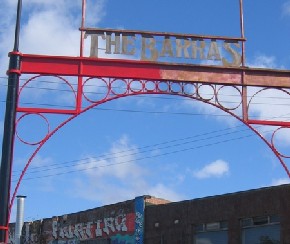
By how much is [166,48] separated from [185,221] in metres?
13.7

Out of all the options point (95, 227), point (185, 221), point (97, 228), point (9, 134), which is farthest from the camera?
point (95, 227)

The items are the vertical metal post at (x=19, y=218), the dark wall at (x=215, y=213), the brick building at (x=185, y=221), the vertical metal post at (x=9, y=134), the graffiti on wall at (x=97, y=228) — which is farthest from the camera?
the vertical metal post at (x=19, y=218)

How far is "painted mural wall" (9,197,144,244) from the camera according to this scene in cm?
3712

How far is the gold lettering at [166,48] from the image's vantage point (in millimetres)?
22219

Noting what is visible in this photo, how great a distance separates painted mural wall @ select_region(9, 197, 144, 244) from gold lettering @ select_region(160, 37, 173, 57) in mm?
15917

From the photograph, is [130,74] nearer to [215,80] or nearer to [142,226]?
[215,80]

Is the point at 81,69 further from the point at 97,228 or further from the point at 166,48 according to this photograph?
the point at 97,228

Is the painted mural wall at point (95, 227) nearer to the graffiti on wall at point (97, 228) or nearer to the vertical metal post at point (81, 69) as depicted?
the graffiti on wall at point (97, 228)

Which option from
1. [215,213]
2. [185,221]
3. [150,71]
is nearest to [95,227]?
[185,221]

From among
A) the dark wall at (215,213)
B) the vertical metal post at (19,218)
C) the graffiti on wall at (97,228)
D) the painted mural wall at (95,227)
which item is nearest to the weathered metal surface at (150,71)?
the dark wall at (215,213)

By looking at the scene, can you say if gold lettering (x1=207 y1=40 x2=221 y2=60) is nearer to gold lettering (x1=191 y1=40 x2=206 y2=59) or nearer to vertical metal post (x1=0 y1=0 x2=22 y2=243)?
gold lettering (x1=191 y1=40 x2=206 y2=59)

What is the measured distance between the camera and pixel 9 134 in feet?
65.6

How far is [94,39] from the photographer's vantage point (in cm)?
2211

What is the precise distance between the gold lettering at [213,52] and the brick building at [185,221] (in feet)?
28.3
